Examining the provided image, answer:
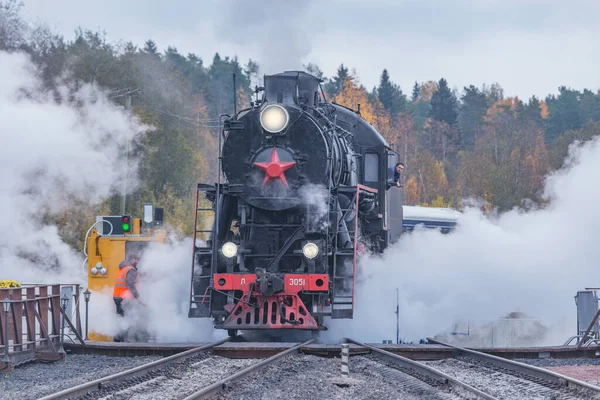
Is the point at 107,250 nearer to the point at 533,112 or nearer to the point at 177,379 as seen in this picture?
the point at 177,379

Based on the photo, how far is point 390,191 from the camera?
55.0ft

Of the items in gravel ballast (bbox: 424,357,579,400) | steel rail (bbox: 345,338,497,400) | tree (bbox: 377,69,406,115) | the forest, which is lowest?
gravel ballast (bbox: 424,357,579,400)

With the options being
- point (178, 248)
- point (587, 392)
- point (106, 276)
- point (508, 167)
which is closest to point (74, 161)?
point (106, 276)

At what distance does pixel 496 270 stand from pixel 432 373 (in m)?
8.28

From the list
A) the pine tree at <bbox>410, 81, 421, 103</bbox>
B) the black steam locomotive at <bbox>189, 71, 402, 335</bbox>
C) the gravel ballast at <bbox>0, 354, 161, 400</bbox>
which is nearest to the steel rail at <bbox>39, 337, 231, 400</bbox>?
the gravel ballast at <bbox>0, 354, 161, 400</bbox>

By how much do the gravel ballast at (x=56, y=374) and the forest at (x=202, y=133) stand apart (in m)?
5.87

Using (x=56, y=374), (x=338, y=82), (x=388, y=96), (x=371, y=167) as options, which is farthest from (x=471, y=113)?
(x=56, y=374)

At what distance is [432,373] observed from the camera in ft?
31.7

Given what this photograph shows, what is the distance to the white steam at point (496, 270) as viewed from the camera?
1538 cm

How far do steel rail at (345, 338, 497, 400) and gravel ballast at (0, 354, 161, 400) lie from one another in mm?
3127

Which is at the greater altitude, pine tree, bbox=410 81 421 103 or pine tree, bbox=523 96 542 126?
pine tree, bbox=410 81 421 103

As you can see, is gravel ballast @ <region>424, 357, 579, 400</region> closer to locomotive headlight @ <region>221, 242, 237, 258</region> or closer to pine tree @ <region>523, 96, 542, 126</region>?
locomotive headlight @ <region>221, 242, 237, 258</region>

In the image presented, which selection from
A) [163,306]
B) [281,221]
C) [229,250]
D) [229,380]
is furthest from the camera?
[163,306]

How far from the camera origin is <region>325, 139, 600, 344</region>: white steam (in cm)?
1538
